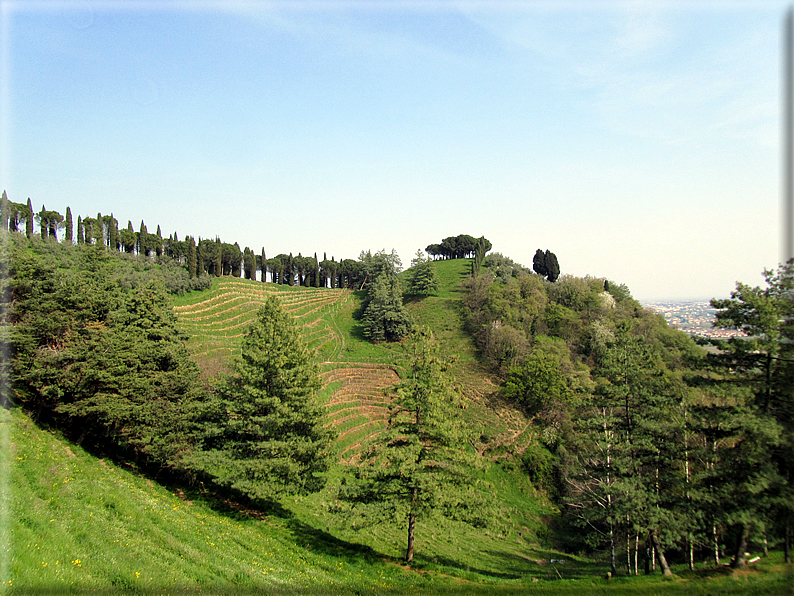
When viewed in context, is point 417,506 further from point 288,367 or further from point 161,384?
point 161,384

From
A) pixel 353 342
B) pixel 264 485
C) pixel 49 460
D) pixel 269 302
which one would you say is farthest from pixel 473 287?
pixel 49 460

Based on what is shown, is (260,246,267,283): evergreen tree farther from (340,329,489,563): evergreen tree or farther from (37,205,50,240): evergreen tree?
(340,329,489,563): evergreen tree

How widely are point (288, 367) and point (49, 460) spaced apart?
10042mm

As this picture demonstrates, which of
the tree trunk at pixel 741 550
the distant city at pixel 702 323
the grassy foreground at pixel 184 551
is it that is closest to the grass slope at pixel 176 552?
the grassy foreground at pixel 184 551

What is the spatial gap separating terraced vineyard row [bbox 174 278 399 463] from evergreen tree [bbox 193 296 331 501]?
259 centimetres

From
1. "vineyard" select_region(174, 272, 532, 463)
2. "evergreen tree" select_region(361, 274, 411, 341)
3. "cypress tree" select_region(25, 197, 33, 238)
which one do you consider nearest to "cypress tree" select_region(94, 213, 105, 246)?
"cypress tree" select_region(25, 197, 33, 238)

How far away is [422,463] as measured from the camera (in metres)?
16.6

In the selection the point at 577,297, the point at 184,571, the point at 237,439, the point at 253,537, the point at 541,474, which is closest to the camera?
the point at 184,571

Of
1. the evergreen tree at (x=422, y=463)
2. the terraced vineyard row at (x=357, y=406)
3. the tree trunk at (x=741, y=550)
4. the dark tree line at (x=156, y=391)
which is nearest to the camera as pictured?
the tree trunk at (x=741, y=550)

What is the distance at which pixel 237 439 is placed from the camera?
70.0 feet

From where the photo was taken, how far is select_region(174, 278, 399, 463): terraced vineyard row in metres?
34.0

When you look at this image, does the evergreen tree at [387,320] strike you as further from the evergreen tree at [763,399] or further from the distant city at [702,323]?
the evergreen tree at [763,399]

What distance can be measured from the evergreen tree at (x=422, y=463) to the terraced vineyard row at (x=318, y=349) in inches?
125

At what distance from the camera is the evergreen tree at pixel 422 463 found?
1650 centimetres
